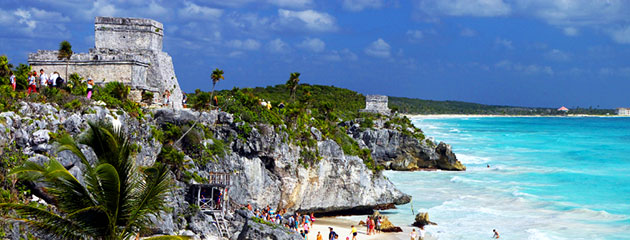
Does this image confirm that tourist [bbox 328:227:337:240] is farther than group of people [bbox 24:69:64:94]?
Yes

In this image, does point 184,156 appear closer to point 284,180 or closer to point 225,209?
point 225,209

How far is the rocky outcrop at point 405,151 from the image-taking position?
54.5 metres

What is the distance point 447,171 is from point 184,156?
3326 cm

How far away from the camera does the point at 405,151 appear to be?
5684 centimetres

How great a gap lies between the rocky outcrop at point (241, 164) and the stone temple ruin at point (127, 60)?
338 centimetres

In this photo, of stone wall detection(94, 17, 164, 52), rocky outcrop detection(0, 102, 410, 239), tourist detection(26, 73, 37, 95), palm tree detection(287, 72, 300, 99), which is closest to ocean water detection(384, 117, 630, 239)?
rocky outcrop detection(0, 102, 410, 239)

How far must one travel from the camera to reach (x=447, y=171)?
175 ft

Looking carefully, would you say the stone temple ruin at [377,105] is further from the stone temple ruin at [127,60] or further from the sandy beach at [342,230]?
the stone temple ruin at [127,60]

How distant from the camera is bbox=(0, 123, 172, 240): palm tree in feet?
32.6

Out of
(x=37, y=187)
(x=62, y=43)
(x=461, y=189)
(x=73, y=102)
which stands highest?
(x=62, y=43)

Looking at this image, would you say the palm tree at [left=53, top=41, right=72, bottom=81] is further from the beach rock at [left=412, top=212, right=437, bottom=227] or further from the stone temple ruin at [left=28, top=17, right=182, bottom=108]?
the beach rock at [left=412, top=212, right=437, bottom=227]

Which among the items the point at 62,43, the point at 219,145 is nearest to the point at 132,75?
the point at 62,43

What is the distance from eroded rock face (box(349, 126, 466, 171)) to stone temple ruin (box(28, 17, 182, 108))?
2776 cm

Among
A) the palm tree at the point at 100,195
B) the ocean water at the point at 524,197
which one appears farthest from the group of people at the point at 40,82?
the ocean water at the point at 524,197
